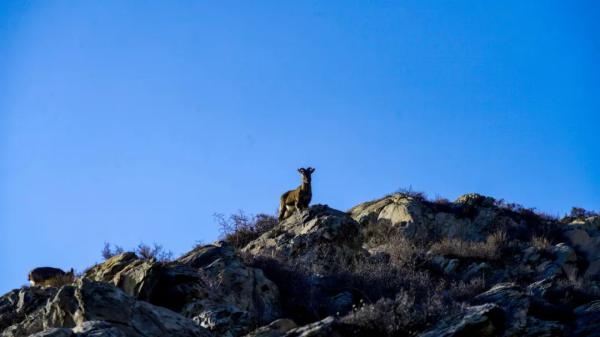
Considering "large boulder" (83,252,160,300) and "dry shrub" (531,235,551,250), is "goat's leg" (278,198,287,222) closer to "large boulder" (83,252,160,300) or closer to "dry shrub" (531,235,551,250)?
"dry shrub" (531,235,551,250)

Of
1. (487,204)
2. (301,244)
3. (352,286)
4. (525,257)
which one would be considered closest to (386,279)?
(352,286)

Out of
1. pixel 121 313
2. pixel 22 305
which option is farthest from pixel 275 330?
pixel 22 305

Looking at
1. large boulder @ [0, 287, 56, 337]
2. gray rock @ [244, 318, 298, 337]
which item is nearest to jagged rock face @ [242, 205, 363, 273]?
large boulder @ [0, 287, 56, 337]

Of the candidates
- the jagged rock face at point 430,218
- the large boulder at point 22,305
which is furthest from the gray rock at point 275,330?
the jagged rock face at point 430,218

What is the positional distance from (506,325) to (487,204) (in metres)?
13.4

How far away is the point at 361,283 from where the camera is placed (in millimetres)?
16062

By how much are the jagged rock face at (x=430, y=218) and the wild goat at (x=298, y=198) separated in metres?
1.70

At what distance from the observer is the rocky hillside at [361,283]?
11367mm

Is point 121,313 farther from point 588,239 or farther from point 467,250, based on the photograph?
point 588,239

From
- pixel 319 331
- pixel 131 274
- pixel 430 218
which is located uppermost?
pixel 430 218

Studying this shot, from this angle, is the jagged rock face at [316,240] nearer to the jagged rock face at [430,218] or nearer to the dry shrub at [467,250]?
the dry shrub at [467,250]

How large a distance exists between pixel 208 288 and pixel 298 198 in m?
11.1

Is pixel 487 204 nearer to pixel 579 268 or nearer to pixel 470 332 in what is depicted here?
pixel 579 268

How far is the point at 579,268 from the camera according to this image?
2103cm
